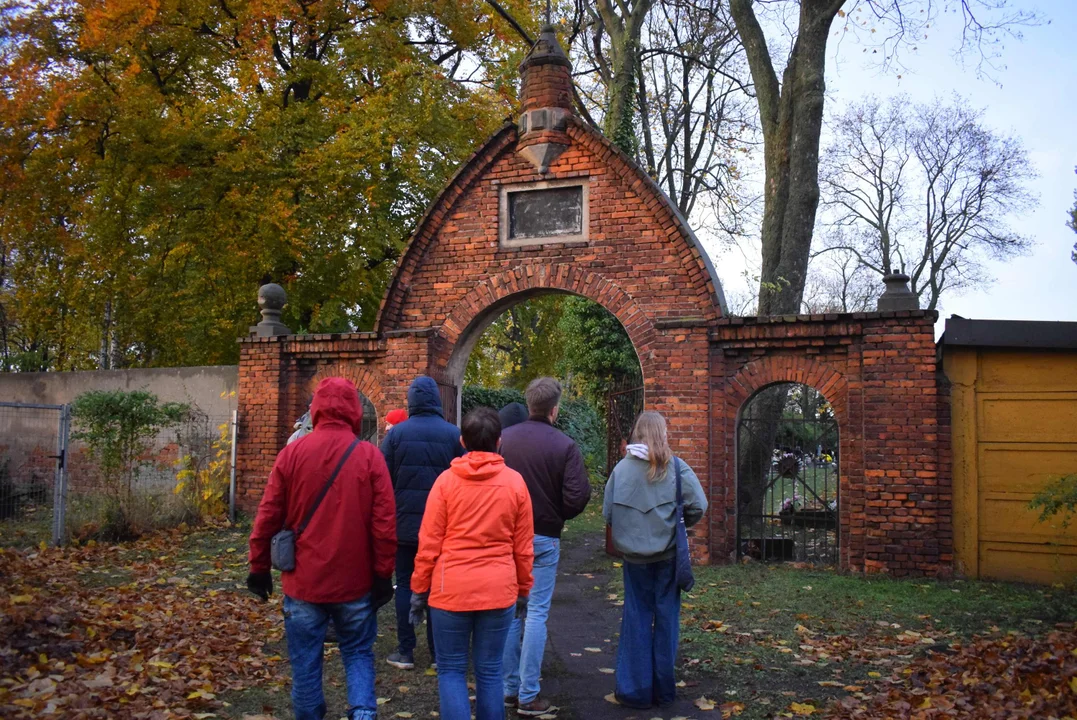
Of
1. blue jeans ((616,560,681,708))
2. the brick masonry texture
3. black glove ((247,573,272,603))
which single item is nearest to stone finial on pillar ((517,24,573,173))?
the brick masonry texture

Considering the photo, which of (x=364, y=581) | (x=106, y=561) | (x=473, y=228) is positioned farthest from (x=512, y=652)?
(x=473, y=228)

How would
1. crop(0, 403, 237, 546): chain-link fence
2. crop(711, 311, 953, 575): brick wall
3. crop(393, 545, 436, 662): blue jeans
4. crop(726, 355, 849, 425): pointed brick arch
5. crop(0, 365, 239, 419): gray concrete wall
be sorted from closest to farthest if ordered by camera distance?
crop(393, 545, 436, 662): blue jeans → crop(711, 311, 953, 575): brick wall → crop(726, 355, 849, 425): pointed brick arch → crop(0, 403, 237, 546): chain-link fence → crop(0, 365, 239, 419): gray concrete wall

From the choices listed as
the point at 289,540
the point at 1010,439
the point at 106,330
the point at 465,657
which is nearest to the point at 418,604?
the point at 465,657

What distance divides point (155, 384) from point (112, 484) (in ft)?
12.2

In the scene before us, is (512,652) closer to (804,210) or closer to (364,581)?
(364,581)

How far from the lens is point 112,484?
12.0 m

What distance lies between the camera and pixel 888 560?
→ 31.8 ft

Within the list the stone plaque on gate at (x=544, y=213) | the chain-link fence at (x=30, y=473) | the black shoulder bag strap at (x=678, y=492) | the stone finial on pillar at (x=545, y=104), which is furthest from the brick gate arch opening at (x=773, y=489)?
the chain-link fence at (x=30, y=473)

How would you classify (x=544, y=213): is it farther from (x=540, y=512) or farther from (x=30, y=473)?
(x=30, y=473)

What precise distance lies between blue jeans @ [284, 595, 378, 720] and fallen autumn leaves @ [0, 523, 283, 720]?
123cm

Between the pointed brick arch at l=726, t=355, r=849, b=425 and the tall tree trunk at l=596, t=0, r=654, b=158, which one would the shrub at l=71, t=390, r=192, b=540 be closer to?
the pointed brick arch at l=726, t=355, r=849, b=425

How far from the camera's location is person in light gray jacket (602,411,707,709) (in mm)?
5520

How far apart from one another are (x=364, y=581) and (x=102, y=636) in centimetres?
322

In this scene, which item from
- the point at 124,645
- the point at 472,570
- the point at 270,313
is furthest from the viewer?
the point at 270,313
